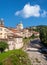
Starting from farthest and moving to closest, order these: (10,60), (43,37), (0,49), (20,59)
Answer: (43,37) < (0,49) < (20,59) < (10,60)

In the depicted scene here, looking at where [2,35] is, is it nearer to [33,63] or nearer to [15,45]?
[15,45]

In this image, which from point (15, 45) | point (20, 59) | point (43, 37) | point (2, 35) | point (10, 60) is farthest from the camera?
point (43, 37)

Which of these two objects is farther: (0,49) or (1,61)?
(0,49)

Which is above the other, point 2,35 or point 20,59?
point 2,35

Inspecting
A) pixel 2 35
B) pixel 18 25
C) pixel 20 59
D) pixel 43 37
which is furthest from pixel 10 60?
pixel 18 25

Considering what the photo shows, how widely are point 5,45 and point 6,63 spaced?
16.2 m

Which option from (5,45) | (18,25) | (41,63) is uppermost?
(18,25)

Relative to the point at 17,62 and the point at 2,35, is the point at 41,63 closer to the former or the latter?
the point at 17,62

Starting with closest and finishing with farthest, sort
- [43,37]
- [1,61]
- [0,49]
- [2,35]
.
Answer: [1,61], [0,49], [2,35], [43,37]

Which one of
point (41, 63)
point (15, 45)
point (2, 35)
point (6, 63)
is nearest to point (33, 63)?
point (41, 63)

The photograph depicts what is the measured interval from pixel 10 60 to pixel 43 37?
37.5 m

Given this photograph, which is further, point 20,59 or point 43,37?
point 43,37

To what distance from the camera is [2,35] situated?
72.9 metres

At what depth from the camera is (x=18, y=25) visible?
142m
